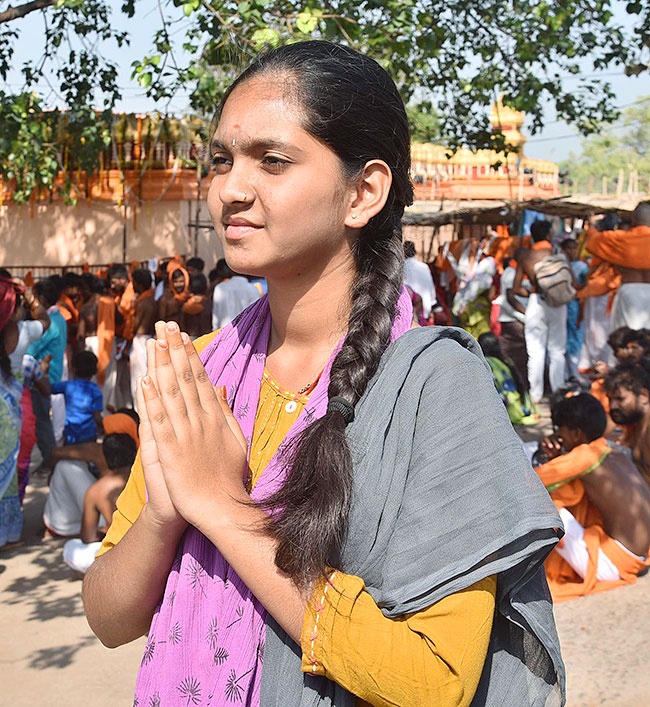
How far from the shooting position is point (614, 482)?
4.64m

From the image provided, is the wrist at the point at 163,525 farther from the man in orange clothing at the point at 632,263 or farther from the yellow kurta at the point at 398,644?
the man in orange clothing at the point at 632,263

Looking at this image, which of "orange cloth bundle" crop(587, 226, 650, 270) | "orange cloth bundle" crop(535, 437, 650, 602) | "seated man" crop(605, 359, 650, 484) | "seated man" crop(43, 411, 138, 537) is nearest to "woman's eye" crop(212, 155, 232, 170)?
"orange cloth bundle" crop(535, 437, 650, 602)

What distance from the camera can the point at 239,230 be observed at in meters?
1.34

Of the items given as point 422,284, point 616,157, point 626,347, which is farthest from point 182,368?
point 616,157

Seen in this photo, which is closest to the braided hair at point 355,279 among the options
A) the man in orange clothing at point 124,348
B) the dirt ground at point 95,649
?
the dirt ground at point 95,649

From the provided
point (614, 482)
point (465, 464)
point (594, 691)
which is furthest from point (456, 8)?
point (465, 464)

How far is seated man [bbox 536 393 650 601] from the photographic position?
15.0ft

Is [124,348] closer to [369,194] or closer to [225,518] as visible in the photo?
[369,194]

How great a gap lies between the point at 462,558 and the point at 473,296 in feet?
26.5

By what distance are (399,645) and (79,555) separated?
402 cm

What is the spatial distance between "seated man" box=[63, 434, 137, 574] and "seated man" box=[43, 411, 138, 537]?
0.91 ft

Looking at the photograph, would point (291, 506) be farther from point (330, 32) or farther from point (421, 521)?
point (330, 32)

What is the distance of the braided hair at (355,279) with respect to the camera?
117 cm

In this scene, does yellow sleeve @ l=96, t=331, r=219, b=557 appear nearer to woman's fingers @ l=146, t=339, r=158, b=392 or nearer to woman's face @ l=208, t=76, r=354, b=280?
woman's fingers @ l=146, t=339, r=158, b=392
